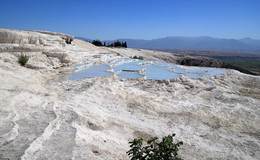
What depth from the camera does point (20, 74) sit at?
543 cm

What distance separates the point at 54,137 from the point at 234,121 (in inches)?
162

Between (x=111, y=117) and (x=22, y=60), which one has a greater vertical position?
(x=22, y=60)

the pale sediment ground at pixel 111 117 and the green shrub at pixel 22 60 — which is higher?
the green shrub at pixel 22 60

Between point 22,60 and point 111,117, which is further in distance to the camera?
point 22,60

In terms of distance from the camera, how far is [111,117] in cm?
390

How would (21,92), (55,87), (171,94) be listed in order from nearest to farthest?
(21,92)
(55,87)
(171,94)

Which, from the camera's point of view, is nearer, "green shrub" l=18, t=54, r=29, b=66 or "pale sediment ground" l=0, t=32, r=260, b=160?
"pale sediment ground" l=0, t=32, r=260, b=160

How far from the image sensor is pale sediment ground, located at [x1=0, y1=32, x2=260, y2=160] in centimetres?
251

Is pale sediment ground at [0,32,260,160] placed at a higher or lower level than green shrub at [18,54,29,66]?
lower

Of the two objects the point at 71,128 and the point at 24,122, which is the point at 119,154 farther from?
the point at 24,122

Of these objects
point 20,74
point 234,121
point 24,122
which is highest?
point 20,74

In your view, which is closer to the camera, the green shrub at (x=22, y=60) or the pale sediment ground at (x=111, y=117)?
the pale sediment ground at (x=111, y=117)

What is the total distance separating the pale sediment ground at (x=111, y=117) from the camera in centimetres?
251

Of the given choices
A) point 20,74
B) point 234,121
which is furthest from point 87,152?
point 20,74
